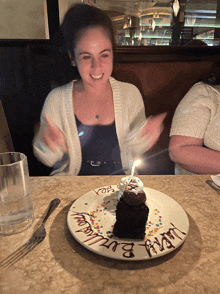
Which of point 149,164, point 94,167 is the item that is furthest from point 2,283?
point 149,164

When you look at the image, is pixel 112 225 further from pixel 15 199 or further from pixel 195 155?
pixel 195 155

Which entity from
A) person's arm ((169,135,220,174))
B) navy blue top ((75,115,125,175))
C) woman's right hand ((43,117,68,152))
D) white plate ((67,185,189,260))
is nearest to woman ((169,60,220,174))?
person's arm ((169,135,220,174))

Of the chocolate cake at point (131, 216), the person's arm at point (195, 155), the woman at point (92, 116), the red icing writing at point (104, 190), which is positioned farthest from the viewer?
the person's arm at point (195, 155)

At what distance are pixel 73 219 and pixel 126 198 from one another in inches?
7.6

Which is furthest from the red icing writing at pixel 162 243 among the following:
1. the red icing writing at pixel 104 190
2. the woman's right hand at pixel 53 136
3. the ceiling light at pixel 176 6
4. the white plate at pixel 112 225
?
the ceiling light at pixel 176 6

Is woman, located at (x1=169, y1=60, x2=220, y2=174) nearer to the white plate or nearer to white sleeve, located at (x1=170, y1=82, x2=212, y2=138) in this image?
white sleeve, located at (x1=170, y1=82, x2=212, y2=138)

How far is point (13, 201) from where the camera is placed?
760mm

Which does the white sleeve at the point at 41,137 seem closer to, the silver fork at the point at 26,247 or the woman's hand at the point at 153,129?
the woman's hand at the point at 153,129

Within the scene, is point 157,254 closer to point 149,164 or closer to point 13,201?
point 13,201

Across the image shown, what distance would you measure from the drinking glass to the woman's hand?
0.90 meters

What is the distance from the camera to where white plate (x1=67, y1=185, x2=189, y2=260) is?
622 mm

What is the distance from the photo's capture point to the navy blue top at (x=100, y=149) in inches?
57.1

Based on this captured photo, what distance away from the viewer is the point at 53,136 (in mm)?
1458

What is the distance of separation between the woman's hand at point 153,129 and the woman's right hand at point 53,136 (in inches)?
21.0
